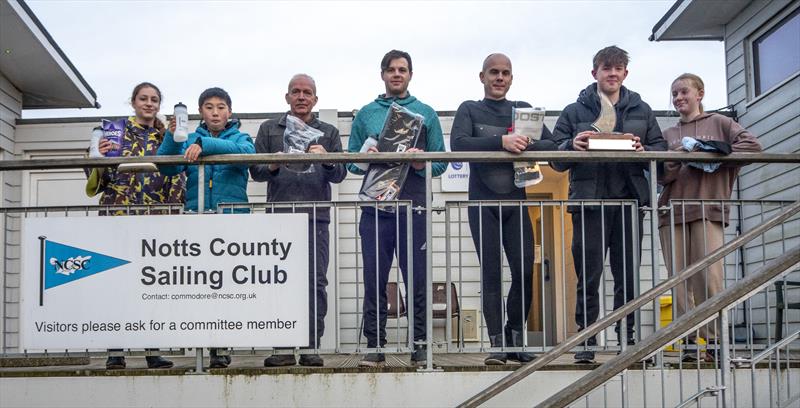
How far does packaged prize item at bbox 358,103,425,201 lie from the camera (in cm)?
534

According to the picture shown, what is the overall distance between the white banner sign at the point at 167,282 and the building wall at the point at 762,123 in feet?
15.7

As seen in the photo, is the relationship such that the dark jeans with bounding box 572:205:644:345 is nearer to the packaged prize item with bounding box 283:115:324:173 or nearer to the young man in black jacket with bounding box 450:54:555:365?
the young man in black jacket with bounding box 450:54:555:365

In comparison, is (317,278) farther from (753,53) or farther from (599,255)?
(753,53)

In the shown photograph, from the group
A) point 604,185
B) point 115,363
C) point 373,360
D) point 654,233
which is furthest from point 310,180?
point 654,233

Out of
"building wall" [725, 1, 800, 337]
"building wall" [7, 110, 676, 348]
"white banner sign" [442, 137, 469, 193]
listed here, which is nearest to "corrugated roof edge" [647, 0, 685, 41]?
"building wall" [725, 1, 800, 337]

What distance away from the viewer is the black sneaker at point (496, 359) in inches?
193

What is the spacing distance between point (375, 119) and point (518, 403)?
191cm

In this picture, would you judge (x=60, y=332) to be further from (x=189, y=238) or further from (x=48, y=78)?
(x=48, y=78)

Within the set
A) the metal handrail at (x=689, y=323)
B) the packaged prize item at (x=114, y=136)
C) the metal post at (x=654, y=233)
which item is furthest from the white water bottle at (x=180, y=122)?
the metal post at (x=654, y=233)

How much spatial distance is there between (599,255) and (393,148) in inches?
52.3

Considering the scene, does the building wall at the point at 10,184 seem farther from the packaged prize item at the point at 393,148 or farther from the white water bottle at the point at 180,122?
the packaged prize item at the point at 393,148

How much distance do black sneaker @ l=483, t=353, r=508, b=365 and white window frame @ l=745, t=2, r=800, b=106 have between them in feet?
15.7

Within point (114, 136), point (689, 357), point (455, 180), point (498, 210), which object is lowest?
point (689, 357)

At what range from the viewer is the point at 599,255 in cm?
520
